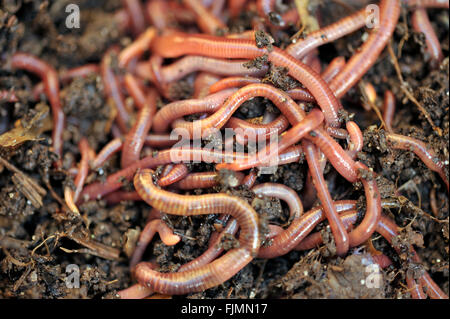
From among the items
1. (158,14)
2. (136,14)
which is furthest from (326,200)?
(136,14)

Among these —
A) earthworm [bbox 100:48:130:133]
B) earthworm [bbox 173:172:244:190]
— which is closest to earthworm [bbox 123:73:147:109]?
earthworm [bbox 100:48:130:133]

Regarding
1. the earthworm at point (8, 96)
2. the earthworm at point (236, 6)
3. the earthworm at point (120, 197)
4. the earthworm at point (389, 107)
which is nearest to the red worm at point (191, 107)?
the earthworm at point (120, 197)

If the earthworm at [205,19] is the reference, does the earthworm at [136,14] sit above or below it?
above

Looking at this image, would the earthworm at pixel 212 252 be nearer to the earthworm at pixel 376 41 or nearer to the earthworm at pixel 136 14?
the earthworm at pixel 376 41

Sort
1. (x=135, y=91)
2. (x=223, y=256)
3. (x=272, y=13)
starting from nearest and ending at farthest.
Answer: (x=223, y=256)
(x=272, y=13)
(x=135, y=91)

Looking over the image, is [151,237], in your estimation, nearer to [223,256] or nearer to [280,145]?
[223,256]

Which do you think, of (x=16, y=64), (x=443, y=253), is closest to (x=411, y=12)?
(x=443, y=253)
